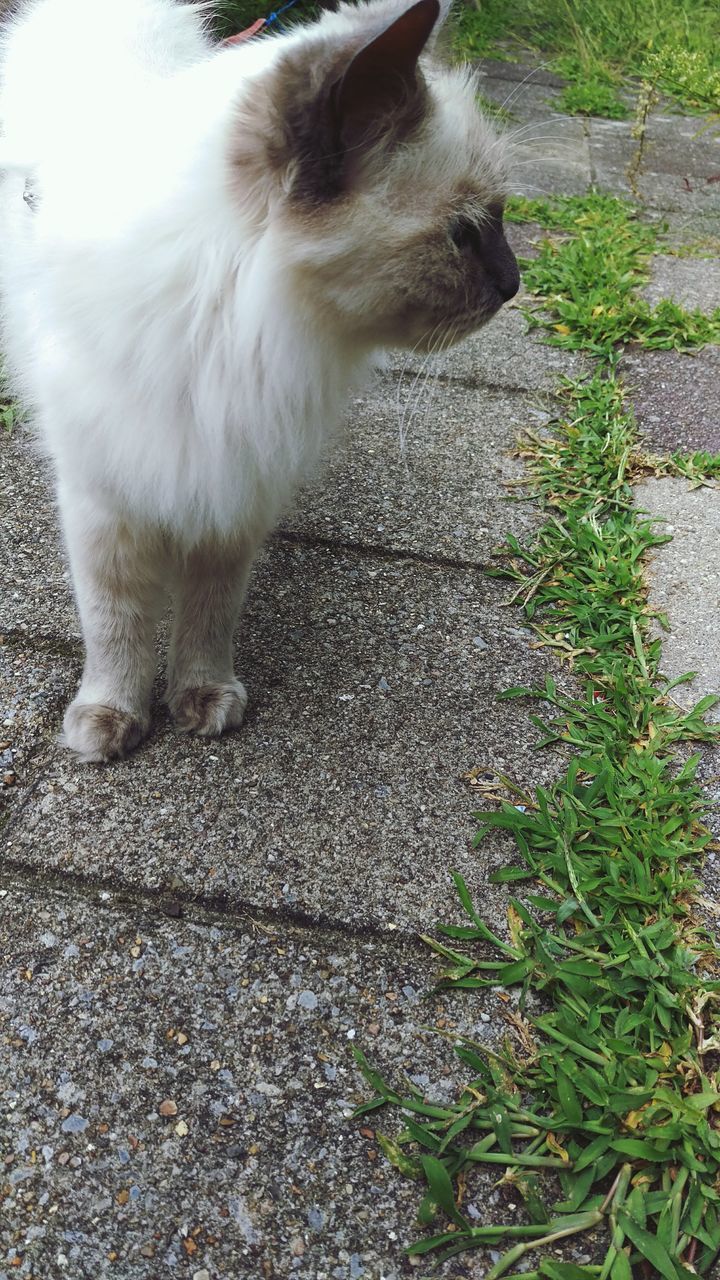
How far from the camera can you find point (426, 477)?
245 centimetres

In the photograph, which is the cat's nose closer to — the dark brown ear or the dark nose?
the dark nose

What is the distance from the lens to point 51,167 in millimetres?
1346

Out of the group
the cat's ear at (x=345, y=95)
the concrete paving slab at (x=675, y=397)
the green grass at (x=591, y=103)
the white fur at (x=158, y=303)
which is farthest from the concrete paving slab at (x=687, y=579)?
the green grass at (x=591, y=103)

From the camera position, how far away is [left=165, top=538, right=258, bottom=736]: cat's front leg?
1.68 m

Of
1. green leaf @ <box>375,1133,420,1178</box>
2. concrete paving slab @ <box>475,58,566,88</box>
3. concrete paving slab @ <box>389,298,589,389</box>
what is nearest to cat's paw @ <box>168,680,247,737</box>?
green leaf @ <box>375,1133,420,1178</box>

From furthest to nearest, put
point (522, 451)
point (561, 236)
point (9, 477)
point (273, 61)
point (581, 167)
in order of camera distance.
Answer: point (581, 167) → point (561, 236) → point (522, 451) → point (9, 477) → point (273, 61)

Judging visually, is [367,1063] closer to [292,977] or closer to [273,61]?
[292,977]

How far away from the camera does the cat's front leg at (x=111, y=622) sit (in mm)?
1555

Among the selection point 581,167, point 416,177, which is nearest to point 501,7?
point 581,167

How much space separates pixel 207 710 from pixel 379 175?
89 centimetres

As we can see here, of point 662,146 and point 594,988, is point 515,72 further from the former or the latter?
point 594,988

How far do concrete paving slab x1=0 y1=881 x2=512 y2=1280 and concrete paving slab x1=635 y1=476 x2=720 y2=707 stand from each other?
850mm

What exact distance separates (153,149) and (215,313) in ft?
0.71

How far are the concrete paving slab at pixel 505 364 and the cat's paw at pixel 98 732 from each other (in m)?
1.50
